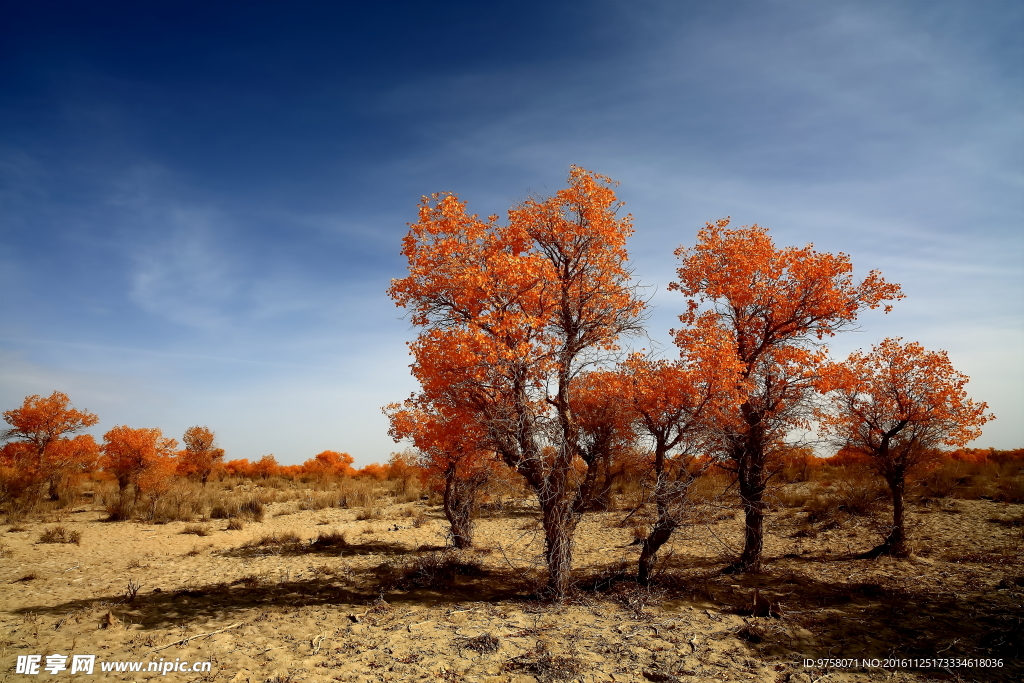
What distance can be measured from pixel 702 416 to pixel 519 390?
4.46 meters

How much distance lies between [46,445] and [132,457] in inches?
243

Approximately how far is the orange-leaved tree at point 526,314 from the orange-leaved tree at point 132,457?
2461cm

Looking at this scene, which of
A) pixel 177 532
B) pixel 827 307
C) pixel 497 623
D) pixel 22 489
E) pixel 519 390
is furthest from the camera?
pixel 22 489

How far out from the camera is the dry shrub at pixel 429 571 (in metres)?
12.7

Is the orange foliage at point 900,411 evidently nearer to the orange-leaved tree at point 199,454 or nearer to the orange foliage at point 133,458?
the orange foliage at point 133,458

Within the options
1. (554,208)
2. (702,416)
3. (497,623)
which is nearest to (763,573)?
(702,416)

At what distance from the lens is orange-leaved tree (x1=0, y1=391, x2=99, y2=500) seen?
1026 inches

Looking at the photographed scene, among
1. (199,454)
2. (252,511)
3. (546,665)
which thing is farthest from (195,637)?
(199,454)

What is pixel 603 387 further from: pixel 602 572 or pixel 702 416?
pixel 602 572

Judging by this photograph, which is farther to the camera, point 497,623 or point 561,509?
point 561,509

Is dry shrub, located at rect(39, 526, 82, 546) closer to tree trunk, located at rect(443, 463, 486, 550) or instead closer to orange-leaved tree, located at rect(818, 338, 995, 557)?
tree trunk, located at rect(443, 463, 486, 550)

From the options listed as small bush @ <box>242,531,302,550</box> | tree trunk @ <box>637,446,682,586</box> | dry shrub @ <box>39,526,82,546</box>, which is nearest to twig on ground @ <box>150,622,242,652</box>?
small bush @ <box>242,531,302,550</box>

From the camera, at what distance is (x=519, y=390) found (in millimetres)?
10406

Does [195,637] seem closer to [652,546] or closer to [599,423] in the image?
[652,546]
